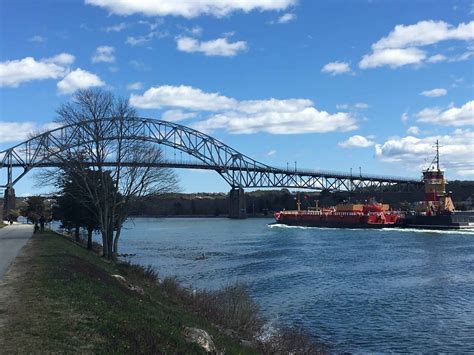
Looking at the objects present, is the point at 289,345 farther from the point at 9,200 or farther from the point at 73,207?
the point at 9,200

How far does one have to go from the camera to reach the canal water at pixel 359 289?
17.9 m

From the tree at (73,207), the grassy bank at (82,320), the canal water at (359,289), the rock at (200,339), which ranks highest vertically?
the tree at (73,207)

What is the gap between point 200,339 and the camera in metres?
10.7

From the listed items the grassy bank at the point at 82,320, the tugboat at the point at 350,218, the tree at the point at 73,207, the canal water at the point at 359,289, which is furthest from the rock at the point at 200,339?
the tugboat at the point at 350,218

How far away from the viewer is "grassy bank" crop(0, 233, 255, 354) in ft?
29.4

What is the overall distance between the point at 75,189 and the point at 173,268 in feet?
28.3

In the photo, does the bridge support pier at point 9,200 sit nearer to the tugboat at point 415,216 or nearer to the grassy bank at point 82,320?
the tugboat at point 415,216

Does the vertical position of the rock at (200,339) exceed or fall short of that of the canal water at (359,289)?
it exceeds it

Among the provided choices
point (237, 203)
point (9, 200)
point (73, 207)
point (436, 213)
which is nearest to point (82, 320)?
point (73, 207)

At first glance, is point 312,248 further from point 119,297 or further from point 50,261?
point 119,297

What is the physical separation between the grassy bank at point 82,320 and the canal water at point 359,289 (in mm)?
6057

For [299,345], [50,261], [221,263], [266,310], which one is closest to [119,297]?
[299,345]

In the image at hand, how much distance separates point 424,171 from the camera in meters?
100

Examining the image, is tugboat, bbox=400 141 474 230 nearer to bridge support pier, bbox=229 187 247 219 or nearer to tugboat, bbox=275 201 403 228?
tugboat, bbox=275 201 403 228
